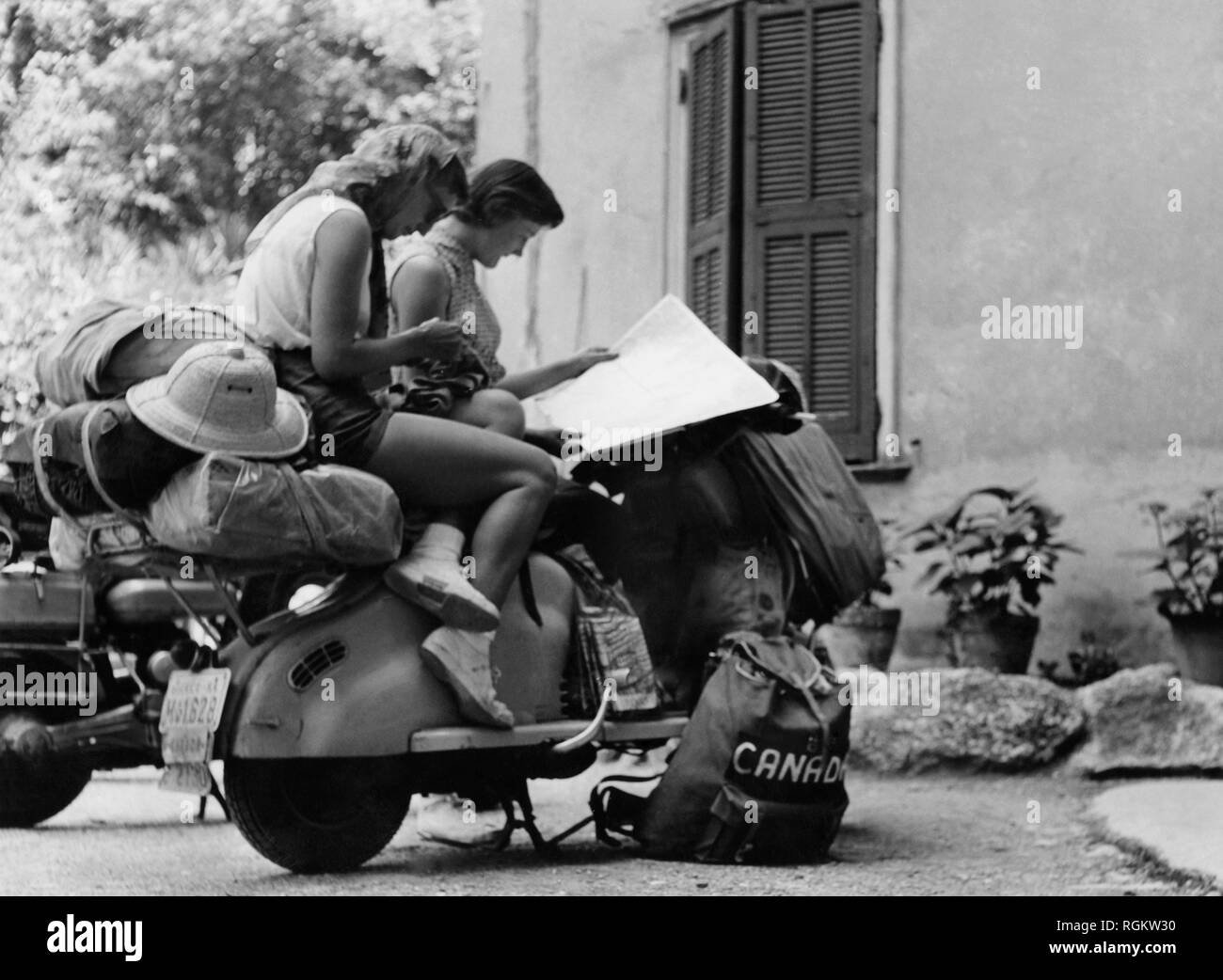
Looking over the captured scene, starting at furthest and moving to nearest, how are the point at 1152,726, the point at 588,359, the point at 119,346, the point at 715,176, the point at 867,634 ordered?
the point at 715,176
the point at 867,634
the point at 1152,726
the point at 588,359
the point at 119,346

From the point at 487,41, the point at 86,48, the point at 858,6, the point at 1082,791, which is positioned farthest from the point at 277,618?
the point at 86,48

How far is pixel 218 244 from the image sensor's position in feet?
71.8

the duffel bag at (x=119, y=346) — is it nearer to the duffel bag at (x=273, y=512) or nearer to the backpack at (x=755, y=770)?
the duffel bag at (x=273, y=512)

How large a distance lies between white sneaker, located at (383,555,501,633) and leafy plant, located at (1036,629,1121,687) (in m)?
3.85

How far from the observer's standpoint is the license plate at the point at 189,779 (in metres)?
4.56

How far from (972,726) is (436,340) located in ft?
11.2

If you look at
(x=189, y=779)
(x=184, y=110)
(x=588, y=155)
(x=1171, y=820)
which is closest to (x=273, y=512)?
(x=189, y=779)

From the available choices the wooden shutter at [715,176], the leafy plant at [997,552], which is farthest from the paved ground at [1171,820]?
the wooden shutter at [715,176]

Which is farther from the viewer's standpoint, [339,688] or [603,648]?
[603,648]

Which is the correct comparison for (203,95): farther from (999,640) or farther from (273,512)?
(273,512)

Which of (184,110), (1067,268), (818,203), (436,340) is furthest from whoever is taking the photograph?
(184,110)

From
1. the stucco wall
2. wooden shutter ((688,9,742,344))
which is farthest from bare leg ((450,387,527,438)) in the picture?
the stucco wall

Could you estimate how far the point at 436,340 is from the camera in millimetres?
4871

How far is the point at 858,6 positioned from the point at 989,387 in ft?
6.33
